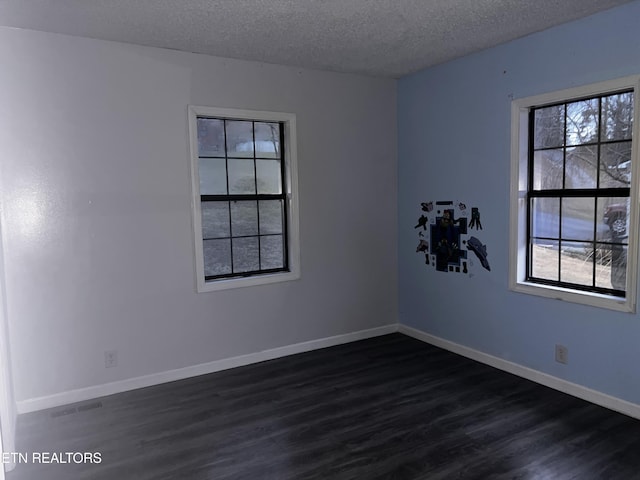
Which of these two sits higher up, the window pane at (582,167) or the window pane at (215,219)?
the window pane at (582,167)

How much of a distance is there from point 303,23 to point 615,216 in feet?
8.10

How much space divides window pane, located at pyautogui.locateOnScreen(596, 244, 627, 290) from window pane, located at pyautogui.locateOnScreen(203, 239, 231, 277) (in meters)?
2.87

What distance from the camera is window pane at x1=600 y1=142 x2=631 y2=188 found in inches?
118

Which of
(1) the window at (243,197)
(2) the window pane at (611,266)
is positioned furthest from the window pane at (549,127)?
(1) the window at (243,197)

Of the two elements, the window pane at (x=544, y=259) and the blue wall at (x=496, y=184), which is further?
the window pane at (x=544, y=259)

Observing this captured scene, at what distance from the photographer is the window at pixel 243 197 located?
12.6ft

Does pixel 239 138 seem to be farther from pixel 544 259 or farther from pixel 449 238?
pixel 544 259

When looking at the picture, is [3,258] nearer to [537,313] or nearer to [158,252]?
[158,252]

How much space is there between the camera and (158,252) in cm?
362

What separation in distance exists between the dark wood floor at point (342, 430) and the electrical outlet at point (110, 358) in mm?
237

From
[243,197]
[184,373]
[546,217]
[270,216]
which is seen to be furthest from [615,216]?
[184,373]

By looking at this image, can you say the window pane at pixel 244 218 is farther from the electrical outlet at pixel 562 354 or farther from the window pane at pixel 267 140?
the electrical outlet at pixel 562 354

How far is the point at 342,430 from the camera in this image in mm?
2865

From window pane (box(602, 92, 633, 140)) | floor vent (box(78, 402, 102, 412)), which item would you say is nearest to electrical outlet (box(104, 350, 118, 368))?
floor vent (box(78, 402, 102, 412))
